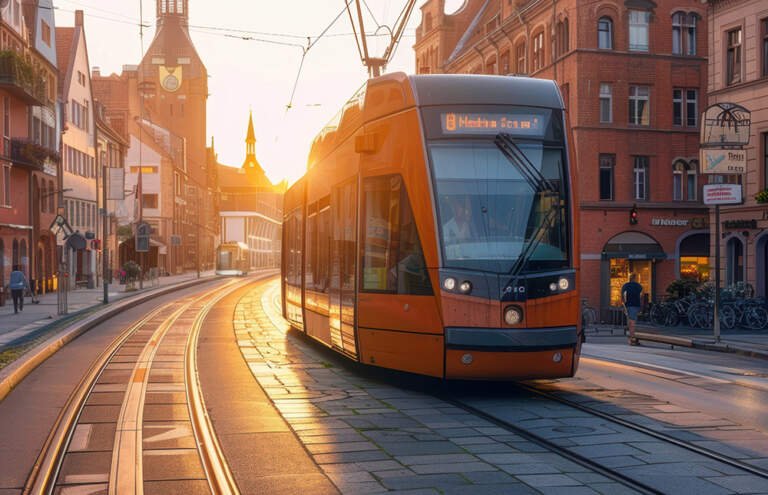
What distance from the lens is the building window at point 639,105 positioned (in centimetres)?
4194

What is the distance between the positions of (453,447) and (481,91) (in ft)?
14.9

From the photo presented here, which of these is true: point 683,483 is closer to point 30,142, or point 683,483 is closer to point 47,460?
point 47,460

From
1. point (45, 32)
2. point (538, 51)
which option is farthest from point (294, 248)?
point (45, 32)

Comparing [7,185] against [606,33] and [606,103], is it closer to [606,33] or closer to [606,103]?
[606,103]

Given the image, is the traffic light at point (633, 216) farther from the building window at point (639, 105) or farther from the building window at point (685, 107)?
the building window at point (685, 107)

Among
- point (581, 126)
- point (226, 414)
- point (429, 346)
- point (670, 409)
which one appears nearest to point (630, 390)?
point (670, 409)

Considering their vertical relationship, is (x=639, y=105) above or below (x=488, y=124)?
above

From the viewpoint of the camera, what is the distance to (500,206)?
1094 centimetres

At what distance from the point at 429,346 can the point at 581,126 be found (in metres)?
31.4

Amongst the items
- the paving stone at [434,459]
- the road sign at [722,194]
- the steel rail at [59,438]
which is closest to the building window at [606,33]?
the road sign at [722,194]

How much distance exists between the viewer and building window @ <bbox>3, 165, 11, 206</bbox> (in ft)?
131

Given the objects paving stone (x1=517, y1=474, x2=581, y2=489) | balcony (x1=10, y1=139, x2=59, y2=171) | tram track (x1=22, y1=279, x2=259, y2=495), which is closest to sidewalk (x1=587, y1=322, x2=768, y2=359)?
tram track (x1=22, y1=279, x2=259, y2=495)

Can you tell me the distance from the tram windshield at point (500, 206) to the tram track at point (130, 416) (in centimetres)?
321

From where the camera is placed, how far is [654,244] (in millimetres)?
41938
